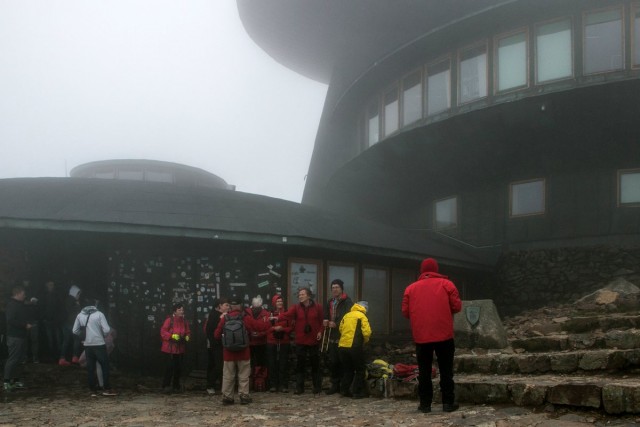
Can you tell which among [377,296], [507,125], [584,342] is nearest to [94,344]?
[377,296]

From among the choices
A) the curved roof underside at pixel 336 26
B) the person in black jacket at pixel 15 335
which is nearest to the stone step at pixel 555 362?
the person in black jacket at pixel 15 335

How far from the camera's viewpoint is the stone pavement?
269 inches

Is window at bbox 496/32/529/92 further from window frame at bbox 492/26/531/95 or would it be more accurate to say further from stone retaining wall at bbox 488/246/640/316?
stone retaining wall at bbox 488/246/640/316

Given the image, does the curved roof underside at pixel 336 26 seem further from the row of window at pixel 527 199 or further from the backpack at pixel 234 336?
the backpack at pixel 234 336

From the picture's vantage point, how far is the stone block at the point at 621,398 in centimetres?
634

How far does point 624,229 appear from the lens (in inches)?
695

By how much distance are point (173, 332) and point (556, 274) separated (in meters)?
11.3

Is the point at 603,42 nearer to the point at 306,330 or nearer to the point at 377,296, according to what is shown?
the point at 377,296

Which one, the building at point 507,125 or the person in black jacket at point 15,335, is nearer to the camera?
the person in black jacket at point 15,335

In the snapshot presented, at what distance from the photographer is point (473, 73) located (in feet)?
62.1

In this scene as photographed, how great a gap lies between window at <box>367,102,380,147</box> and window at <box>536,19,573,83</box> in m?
6.50

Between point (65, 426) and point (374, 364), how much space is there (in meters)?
4.47

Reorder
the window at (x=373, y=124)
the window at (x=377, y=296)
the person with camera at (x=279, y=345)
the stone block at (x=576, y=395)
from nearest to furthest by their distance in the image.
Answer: the stone block at (x=576, y=395)
the person with camera at (x=279, y=345)
the window at (x=377, y=296)
the window at (x=373, y=124)

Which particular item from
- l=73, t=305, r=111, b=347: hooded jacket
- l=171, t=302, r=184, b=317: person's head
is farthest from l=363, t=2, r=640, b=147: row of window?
l=73, t=305, r=111, b=347: hooded jacket
